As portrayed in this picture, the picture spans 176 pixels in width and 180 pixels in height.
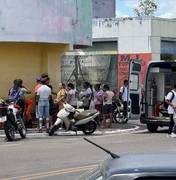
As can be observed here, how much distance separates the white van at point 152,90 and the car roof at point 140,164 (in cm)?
1448

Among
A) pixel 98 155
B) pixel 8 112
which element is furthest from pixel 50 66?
pixel 98 155

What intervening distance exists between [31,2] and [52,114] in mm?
3784

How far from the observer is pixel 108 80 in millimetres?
30438

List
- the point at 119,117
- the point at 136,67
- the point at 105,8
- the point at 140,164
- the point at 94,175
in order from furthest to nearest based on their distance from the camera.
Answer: the point at 105,8
the point at 119,117
the point at 136,67
the point at 94,175
the point at 140,164

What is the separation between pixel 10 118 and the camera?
1594 centimetres

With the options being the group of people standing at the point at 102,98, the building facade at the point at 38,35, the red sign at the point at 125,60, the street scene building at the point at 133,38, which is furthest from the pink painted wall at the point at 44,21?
the red sign at the point at 125,60

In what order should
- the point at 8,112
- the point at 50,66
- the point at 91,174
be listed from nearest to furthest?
1. the point at 91,174
2. the point at 8,112
3. the point at 50,66

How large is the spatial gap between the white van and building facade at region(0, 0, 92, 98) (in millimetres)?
2447

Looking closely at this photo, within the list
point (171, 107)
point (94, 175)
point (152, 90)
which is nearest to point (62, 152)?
point (171, 107)

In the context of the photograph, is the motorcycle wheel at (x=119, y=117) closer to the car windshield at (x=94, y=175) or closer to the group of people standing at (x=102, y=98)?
the group of people standing at (x=102, y=98)

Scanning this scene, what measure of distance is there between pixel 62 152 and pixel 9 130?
290 centimetres

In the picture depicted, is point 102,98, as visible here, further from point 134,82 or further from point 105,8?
point 105,8

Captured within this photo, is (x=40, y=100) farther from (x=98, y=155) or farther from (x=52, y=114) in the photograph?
(x=98, y=155)

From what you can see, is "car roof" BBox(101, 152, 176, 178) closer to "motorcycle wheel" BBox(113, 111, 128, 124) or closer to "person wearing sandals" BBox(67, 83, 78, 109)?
"person wearing sandals" BBox(67, 83, 78, 109)
